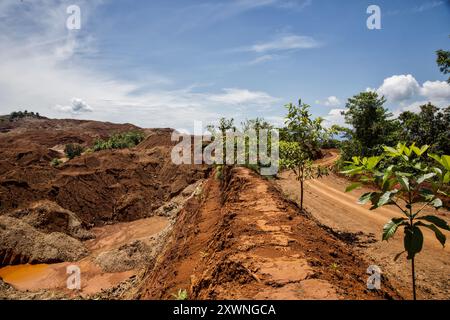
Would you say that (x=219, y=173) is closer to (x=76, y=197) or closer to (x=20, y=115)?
(x=76, y=197)

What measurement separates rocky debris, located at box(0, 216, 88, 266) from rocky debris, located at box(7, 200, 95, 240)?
89 cm

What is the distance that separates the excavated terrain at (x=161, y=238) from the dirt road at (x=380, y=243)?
1480 mm

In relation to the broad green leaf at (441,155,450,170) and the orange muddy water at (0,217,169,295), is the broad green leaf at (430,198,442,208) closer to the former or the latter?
the broad green leaf at (441,155,450,170)

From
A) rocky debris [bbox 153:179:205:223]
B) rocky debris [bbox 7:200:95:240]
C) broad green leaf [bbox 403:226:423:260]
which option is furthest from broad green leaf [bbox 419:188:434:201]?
rocky debris [bbox 7:200:95:240]

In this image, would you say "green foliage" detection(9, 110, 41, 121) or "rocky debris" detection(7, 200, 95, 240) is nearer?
"rocky debris" detection(7, 200, 95, 240)

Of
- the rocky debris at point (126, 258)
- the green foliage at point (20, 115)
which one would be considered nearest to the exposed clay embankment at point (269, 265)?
the rocky debris at point (126, 258)

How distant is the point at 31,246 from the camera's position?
1350 centimetres

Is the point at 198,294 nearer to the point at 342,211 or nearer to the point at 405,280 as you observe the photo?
the point at 405,280

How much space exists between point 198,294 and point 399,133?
19899 mm

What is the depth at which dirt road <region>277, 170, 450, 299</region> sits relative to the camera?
23.1 feet

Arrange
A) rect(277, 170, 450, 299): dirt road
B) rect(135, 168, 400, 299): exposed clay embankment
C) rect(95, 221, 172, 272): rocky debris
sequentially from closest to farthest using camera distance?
rect(135, 168, 400, 299): exposed clay embankment
rect(277, 170, 450, 299): dirt road
rect(95, 221, 172, 272): rocky debris

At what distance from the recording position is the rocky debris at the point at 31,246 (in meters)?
13.1
